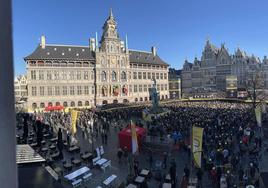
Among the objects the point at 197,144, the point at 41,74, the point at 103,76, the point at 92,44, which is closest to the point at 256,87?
the point at 103,76

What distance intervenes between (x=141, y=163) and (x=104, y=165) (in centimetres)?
296

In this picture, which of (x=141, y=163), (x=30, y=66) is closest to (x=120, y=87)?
(x=30, y=66)

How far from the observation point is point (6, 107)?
A: 1666mm

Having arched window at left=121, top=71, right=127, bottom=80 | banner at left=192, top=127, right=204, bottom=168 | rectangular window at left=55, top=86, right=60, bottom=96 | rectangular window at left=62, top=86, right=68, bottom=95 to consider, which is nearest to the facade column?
banner at left=192, top=127, right=204, bottom=168

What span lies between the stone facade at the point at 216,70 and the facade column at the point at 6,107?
310 ft

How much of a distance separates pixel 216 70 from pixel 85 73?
45.8 m

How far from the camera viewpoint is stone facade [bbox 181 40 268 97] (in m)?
96.0

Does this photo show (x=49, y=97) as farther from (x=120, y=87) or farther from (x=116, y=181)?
(x=116, y=181)

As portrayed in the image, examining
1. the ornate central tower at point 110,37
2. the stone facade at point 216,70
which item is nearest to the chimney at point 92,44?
the ornate central tower at point 110,37

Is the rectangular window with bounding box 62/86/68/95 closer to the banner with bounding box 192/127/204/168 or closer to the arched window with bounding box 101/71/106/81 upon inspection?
the arched window with bounding box 101/71/106/81

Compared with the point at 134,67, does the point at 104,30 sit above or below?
above

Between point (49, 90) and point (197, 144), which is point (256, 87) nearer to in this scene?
point (49, 90)

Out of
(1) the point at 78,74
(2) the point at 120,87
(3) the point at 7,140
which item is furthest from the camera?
(2) the point at 120,87

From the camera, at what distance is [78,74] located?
247ft
